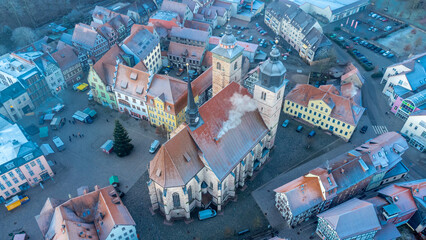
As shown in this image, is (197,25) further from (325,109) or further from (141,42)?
(325,109)

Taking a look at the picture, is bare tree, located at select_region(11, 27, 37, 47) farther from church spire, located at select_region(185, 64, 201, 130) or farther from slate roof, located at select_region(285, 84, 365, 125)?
slate roof, located at select_region(285, 84, 365, 125)

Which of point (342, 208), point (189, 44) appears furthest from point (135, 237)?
point (189, 44)

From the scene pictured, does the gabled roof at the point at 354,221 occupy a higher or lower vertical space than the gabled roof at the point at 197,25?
lower

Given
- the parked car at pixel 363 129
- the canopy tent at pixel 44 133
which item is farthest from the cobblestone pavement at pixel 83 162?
the parked car at pixel 363 129

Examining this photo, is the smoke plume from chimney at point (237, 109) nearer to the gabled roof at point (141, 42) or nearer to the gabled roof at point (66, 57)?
the gabled roof at point (141, 42)

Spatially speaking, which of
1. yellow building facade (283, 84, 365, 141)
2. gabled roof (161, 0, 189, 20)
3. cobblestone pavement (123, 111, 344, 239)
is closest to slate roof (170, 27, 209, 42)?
gabled roof (161, 0, 189, 20)
